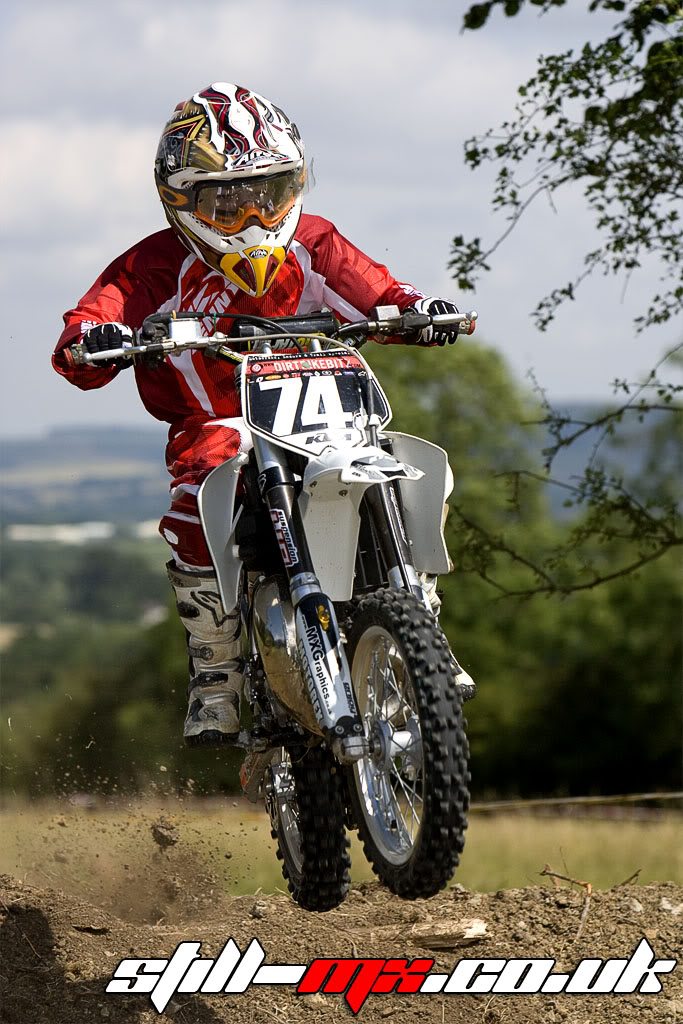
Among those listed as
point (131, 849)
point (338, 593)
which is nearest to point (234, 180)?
point (338, 593)

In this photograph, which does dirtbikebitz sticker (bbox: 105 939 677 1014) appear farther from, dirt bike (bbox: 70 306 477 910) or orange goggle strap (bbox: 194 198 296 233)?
orange goggle strap (bbox: 194 198 296 233)

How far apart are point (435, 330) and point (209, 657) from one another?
1678 mm

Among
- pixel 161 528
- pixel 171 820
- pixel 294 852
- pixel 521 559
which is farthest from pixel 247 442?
pixel 521 559

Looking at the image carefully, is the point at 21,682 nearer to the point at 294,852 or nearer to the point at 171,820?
the point at 171,820

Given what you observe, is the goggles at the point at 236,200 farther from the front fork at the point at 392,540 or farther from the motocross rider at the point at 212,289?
the front fork at the point at 392,540

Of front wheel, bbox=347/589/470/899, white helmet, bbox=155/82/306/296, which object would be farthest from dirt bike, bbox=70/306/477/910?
white helmet, bbox=155/82/306/296

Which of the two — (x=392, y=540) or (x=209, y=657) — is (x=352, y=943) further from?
(x=392, y=540)

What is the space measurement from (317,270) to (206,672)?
184 cm

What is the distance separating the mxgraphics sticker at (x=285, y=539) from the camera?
4230 mm

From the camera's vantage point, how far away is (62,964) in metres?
5.50

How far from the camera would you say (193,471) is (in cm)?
489

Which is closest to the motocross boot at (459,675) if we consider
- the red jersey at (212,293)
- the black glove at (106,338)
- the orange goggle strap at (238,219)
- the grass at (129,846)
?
the red jersey at (212,293)

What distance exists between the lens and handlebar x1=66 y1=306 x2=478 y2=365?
14.4 feet

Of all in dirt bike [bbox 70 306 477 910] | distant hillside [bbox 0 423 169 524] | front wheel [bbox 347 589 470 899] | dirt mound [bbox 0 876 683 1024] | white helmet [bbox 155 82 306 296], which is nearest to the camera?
front wheel [bbox 347 589 470 899]
